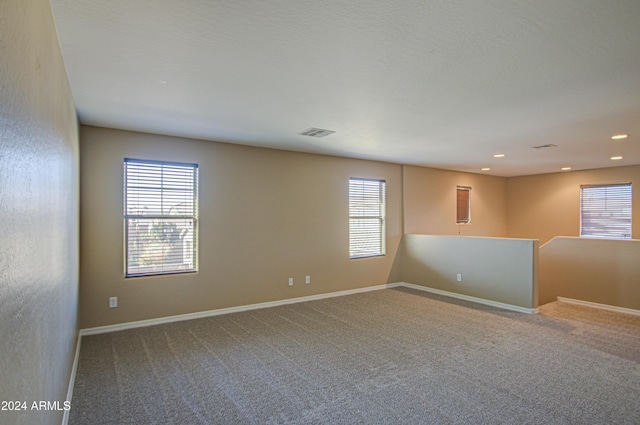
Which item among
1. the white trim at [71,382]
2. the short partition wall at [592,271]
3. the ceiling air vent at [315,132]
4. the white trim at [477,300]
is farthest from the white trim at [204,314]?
the short partition wall at [592,271]

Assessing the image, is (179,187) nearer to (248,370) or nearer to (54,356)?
(248,370)

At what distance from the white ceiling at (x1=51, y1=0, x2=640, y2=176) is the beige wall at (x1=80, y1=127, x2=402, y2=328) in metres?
0.50

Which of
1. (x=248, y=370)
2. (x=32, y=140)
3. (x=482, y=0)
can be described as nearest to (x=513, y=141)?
(x=482, y=0)

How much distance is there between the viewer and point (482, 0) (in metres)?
1.77

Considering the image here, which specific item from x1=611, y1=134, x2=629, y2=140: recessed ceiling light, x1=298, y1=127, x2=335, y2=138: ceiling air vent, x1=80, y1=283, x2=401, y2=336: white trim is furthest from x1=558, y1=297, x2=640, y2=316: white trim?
x1=298, y1=127, x2=335, y2=138: ceiling air vent

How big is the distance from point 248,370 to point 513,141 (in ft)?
15.0

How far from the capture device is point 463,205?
8359 mm

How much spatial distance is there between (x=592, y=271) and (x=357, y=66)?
5.41m

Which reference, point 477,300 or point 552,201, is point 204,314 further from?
point 552,201

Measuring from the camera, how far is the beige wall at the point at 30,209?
1.03 metres

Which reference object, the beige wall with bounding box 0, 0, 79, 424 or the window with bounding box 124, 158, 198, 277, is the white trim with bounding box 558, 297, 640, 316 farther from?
the beige wall with bounding box 0, 0, 79, 424

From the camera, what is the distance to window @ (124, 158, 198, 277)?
4.41m

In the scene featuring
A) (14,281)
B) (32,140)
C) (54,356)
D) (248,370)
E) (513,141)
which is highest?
(513,141)

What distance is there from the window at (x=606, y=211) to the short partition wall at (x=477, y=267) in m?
3.82
